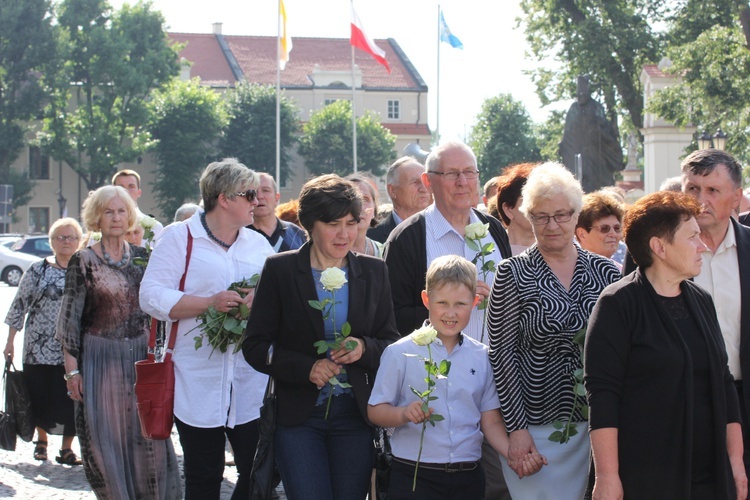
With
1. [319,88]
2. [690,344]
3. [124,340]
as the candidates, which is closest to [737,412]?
[690,344]

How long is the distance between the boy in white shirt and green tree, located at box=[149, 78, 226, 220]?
70739mm

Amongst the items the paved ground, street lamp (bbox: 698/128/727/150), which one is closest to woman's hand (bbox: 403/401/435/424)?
the paved ground

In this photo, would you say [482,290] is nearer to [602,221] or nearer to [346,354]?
[346,354]

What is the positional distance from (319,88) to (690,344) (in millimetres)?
87795

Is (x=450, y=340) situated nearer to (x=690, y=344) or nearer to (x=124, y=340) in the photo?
(x=690, y=344)

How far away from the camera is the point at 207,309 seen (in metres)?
5.80

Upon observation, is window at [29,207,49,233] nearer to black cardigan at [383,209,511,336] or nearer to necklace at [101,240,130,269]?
necklace at [101,240,130,269]

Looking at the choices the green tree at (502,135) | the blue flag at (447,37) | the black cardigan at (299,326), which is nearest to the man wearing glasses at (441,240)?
the black cardigan at (299,326)

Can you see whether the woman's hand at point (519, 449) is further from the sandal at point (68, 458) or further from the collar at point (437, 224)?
the sandal at point (68, 458)

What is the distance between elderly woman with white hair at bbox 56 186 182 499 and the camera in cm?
689

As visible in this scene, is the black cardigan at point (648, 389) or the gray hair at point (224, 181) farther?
the gray hair at point (224, 181)

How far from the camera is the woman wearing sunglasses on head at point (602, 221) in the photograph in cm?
670

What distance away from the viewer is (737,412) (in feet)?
14.2

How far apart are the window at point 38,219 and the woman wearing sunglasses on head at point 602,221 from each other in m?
78.4
